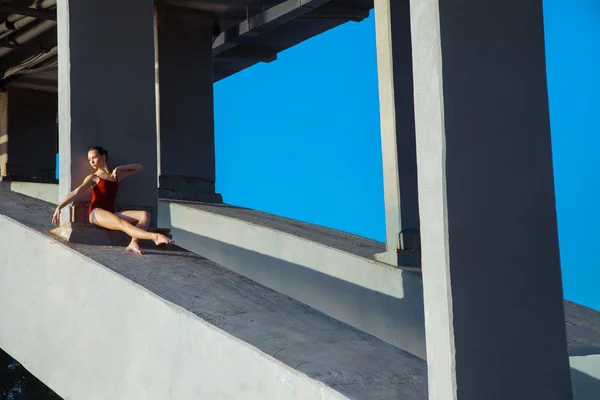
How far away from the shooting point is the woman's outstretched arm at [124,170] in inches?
271

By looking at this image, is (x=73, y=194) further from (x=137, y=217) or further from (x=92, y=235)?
(x=137, y=217)

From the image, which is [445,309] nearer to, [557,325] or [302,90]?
[557,325]

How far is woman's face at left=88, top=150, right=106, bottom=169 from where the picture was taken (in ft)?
22.4

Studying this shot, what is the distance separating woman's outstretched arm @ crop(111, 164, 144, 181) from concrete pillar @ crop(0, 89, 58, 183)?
1180 cm

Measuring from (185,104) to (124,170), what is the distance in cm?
650

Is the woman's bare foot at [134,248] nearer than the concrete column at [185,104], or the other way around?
the woman's bare foot at [134,248]

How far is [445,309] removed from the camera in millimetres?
3385

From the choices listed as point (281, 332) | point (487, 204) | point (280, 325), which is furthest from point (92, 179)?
point (487, 204)

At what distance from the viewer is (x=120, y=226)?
6.55 meters

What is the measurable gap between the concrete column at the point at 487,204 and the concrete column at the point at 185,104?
9.55 m

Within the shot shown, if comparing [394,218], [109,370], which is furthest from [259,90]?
[109,370]

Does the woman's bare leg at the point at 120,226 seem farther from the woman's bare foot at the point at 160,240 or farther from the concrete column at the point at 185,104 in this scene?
the concrete column at the point at 185,104

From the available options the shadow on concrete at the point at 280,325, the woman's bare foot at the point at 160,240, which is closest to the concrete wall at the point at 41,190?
the woman's bare foot at the point at 160,240

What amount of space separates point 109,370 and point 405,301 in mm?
4890
